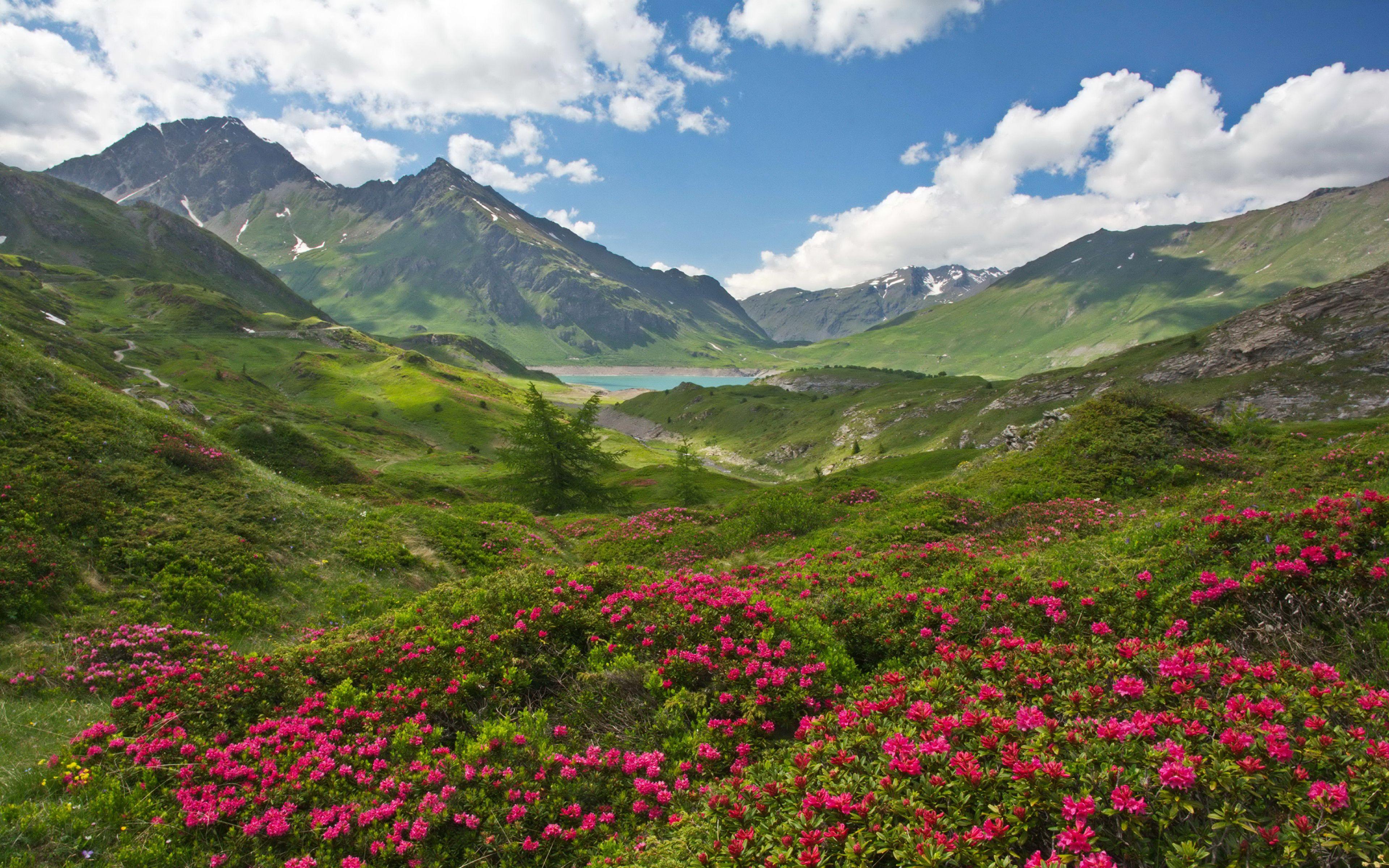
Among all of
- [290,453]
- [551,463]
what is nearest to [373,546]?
[290,453]

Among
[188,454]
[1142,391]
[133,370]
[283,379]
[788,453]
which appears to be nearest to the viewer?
[188,454]

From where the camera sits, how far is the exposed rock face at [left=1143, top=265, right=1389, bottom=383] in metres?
64.6

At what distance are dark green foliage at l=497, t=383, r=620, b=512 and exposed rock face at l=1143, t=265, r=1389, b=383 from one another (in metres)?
79.8

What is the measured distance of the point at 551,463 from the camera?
41.8 metres

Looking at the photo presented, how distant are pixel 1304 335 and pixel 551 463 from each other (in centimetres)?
9065

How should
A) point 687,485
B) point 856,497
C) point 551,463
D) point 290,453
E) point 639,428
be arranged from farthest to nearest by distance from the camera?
point 639,428
point 687,485
point 551,463
point 290,453
point 856,497

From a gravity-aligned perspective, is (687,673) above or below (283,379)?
below

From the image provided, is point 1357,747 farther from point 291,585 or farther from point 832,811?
point 291,585

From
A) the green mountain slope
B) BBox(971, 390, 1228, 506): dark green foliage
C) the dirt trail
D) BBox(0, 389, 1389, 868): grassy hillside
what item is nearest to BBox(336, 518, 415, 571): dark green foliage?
BBox(0, 389, 1389, 868): grassy hillside

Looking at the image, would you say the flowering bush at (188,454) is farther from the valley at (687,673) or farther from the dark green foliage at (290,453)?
the dark green foliage at (290,453)

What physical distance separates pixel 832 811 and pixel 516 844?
3.40 metres

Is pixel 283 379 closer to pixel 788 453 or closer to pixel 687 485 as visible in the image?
pixel 788 453

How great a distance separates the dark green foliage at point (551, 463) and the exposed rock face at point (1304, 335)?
262 ft

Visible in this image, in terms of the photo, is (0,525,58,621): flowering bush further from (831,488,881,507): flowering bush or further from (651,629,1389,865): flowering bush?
(831,488,881,507): flowering bush
